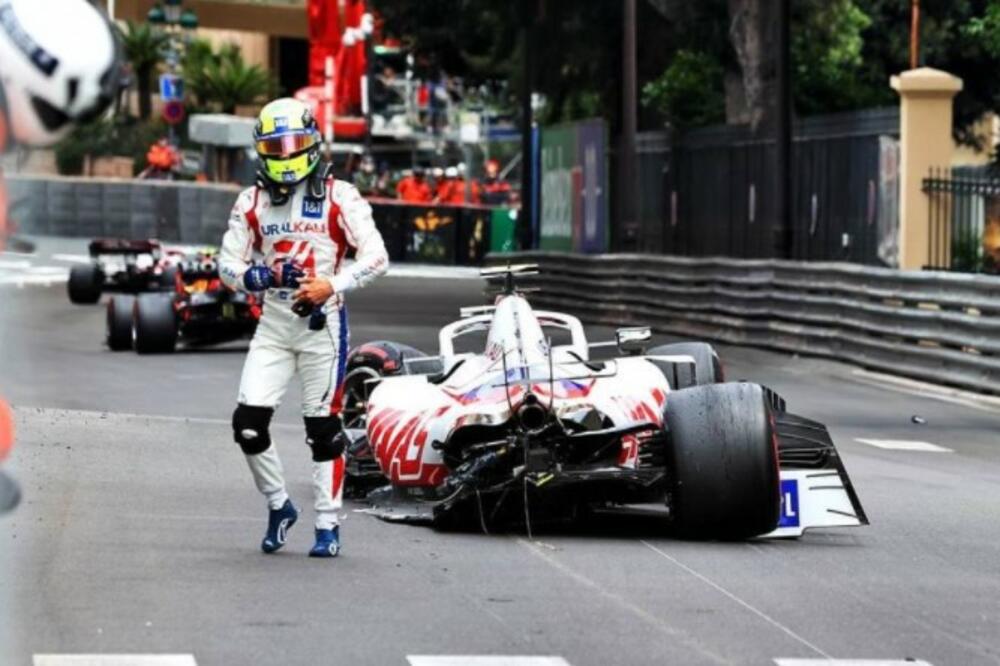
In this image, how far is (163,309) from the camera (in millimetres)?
26406

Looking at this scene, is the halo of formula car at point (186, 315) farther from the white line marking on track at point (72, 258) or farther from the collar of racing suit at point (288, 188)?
the white line marking on track at point (72, 258)

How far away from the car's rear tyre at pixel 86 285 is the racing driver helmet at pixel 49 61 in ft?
103

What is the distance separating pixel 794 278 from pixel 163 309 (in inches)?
258

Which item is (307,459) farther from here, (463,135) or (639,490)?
(463,135)

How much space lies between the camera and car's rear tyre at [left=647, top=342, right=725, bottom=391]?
523 inches

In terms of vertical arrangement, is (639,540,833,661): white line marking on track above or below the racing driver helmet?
below

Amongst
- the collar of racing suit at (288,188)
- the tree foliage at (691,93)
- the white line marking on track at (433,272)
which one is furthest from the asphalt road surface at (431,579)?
the white line marking on track at (433,272)

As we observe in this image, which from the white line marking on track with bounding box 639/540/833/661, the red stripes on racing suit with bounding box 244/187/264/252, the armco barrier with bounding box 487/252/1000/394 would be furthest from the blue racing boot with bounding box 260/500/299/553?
the armco barrier with bounding box 487/252/1000/394

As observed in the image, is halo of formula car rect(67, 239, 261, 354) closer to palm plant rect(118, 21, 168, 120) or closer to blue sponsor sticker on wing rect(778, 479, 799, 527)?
blue sponsor sticker on wing rect(778, 479, 799, 527)

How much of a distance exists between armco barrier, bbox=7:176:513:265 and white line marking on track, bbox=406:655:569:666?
4122 cm

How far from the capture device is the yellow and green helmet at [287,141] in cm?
1062

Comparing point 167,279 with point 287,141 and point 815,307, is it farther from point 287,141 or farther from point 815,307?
point 287,141

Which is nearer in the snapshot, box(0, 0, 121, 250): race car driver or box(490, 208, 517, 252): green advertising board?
box(0, 0, 121, 250): race car driver

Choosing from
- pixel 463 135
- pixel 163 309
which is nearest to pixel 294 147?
pixel 163 309
